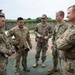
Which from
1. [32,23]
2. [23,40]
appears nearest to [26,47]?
[23,40]

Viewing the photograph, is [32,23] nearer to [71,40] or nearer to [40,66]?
[40,66]

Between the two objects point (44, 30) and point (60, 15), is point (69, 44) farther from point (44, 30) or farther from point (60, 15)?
point (44, 30)

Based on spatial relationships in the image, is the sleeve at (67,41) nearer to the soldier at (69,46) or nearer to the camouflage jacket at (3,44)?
the soldier at (69,46)

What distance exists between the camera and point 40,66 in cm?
568

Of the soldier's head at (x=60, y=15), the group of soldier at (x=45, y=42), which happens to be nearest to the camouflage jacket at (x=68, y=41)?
the group of soldier at (x=45, y=42)

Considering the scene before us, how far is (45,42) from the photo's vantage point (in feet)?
17.7

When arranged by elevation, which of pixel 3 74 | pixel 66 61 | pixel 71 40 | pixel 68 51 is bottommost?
pixel 3 74

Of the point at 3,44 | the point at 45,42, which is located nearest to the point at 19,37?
the point at 45,42

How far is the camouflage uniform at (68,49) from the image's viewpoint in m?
2.54

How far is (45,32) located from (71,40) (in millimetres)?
2792

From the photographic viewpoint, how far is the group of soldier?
2.63 m

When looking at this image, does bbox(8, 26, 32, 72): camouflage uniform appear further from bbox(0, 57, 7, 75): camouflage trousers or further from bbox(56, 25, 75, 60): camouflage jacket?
bbox(56, 25, 75, 60): camouflage jacket

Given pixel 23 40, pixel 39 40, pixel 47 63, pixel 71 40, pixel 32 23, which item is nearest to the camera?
pixel 71 40

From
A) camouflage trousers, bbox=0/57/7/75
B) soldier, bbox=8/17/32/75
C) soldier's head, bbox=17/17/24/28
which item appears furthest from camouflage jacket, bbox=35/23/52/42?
camouflage trousers, bbox=0/57/7/75
